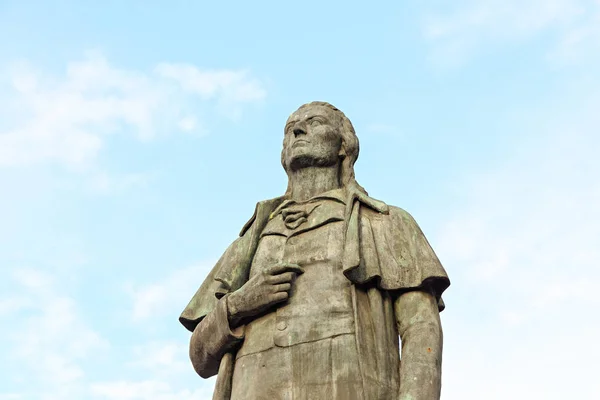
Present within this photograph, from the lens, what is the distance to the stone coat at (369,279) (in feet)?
38.5

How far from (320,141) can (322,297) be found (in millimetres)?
2140

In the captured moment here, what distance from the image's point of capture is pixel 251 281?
12.3m

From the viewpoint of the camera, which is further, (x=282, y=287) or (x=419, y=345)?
(x=282, y=287)

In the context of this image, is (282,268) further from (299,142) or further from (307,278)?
(299,142)

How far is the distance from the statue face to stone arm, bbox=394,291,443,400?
2.02 meters

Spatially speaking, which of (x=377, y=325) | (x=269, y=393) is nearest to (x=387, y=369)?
(x=377, y=325)

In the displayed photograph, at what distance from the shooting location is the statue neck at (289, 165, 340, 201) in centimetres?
1332

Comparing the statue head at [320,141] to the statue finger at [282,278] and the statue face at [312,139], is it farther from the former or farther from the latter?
the statue finger at [282,278]

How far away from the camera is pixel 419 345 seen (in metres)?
11.8

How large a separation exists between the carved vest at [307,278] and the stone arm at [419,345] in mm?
602

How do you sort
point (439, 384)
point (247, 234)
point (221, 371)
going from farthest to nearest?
point (247, 234), point (221, 371), point (439, 384)

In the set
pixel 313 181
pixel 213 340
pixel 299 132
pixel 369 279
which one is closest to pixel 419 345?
pixel 369 279

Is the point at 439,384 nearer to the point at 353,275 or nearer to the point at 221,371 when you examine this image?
the point at 353,275

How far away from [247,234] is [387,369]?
2.51 metres
